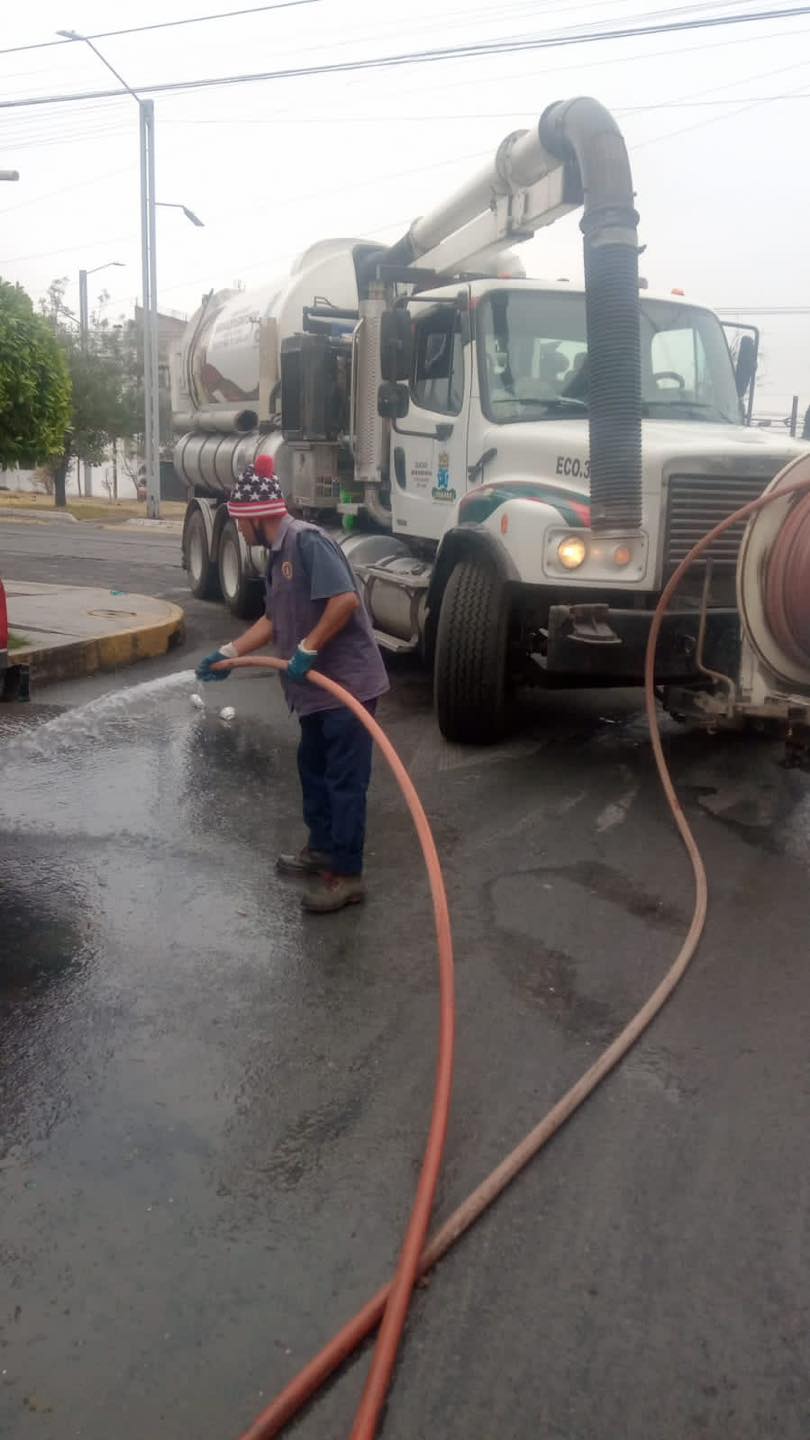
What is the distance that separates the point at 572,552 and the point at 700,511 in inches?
28.9

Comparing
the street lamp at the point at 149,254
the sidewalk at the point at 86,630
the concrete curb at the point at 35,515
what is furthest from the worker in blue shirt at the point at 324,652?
the concrete curb at the point at 35,515

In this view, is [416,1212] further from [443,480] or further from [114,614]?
[114,614]

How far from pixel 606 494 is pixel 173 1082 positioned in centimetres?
411

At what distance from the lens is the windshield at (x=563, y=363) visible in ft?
26.6

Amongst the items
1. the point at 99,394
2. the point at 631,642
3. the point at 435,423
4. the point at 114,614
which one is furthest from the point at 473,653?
the point at 99,394

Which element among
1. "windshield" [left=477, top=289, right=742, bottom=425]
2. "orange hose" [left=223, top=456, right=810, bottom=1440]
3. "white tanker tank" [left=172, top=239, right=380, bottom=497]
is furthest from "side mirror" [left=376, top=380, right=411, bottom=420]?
"orange hose" [left=223, top=456, right=810, bottom=1440]

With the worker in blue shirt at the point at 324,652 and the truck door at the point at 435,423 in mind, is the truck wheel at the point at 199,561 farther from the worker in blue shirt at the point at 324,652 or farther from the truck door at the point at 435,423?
the worker in blue shirt at the point at 324,652

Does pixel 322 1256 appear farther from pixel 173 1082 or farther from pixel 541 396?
pixel 541 396

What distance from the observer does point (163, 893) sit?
5090mm

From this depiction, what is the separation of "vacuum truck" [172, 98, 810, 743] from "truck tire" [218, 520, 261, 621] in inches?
44.1

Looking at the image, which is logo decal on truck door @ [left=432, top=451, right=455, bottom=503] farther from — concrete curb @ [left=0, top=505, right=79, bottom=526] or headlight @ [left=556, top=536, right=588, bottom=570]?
concrete curb @ [left=0, top=505, right=79, bottom=526]

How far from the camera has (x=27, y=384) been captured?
8.48m

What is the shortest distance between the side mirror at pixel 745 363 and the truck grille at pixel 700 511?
95.2 inches

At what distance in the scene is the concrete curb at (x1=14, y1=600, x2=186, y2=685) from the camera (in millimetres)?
9328
